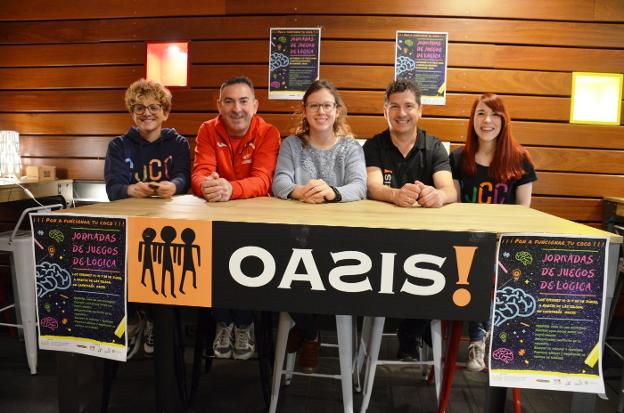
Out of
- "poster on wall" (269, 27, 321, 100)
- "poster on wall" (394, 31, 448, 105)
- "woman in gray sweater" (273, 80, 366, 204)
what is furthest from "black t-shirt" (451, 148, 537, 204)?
"poster on wall" (269, 27, 321, 100)

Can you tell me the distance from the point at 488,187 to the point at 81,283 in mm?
1961

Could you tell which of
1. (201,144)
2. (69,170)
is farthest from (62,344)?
(69,170)

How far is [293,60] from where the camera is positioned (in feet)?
10.4

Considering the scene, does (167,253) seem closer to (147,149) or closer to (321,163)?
(321,163)

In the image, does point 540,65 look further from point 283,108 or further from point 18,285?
point 18,285

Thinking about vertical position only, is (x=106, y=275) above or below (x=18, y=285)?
above

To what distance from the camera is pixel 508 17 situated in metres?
3.08

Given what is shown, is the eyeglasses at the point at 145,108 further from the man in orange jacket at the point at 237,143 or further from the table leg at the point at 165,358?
the table leg at the point at 165,358

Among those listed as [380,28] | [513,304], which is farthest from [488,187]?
[380,28]

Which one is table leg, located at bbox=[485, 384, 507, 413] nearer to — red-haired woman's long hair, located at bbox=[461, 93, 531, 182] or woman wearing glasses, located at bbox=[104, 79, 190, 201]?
red-haired woman's long hair, located at bbox=[461, 93, 531, 182]

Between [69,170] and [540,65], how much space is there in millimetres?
3789

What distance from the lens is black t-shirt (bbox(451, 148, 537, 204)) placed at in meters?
2.29

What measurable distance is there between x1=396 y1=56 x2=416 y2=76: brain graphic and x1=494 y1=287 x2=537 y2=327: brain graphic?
7.48 feet

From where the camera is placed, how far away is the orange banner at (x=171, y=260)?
1.29 m
